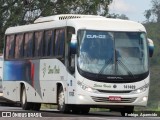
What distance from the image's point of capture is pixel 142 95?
26844 millimetres

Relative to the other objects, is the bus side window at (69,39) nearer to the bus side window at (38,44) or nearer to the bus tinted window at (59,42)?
the bus tinted window at (59,42)

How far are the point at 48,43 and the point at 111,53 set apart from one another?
3.20 metres

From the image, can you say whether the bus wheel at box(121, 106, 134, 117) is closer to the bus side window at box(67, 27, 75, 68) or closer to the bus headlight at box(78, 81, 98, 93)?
the bus headlight at box(78, 81, 98, 93)

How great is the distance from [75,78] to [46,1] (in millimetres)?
36001

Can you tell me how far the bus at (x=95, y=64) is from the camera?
2650cm

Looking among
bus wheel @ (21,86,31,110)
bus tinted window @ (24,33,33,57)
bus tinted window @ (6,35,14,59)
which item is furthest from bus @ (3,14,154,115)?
bus tinted window @ (6,35,14,59)

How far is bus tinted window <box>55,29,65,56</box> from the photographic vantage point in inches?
1095

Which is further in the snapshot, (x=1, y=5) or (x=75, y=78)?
(x=1, y=5)

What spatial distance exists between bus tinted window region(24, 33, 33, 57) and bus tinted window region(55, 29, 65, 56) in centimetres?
257

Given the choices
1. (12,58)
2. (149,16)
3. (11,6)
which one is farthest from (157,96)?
(12,58)

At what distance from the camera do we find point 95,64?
26.6 m

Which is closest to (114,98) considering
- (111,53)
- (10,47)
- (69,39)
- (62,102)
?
(111,53)

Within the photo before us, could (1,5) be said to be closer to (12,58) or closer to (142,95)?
(12,58)

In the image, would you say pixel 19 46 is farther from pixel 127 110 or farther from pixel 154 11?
pixel 154 11
